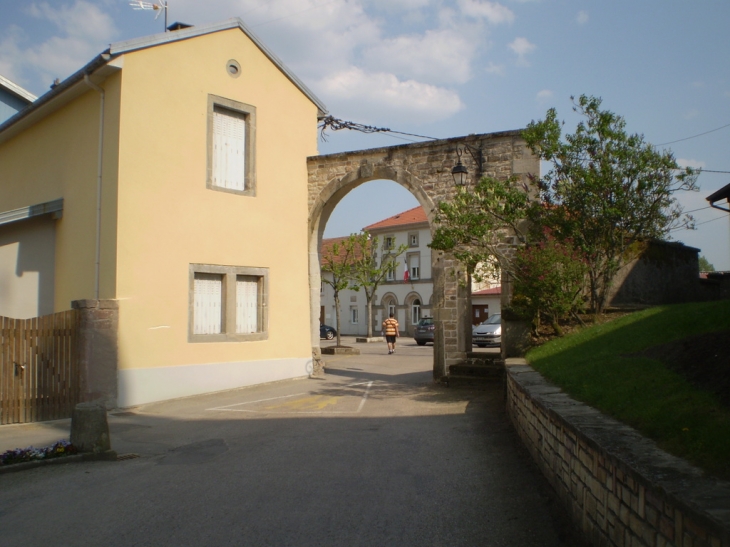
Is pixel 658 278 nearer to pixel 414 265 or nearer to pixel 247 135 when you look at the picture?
pixel 247 135

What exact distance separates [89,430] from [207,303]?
6.29m

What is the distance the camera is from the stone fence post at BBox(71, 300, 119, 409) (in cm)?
1098

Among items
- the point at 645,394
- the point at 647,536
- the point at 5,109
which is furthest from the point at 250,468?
the point at 5,109

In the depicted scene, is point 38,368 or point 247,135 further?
point 247,135

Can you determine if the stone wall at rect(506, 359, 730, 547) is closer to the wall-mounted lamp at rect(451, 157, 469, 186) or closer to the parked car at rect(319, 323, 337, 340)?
the wall-mounted lamp at rect(451, 157, 469, 186)

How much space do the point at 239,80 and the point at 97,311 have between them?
A: 6.40m

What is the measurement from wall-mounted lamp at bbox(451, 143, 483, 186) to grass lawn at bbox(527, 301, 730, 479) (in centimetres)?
542

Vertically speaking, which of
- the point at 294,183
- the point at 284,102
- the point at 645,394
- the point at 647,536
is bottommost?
the point at 647,536

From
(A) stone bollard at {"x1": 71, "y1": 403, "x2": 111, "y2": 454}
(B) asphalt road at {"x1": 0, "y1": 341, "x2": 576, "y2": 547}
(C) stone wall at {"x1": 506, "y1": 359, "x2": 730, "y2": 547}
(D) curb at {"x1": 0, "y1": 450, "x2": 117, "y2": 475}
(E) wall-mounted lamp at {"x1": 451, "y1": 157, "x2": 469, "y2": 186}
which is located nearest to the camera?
(C) stone wall at {"x1": 506, "y1": 359, "x2": 730, "y2": 547}

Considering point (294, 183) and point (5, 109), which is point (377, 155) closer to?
point (294, 183)

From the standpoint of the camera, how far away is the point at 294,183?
16.0 metres

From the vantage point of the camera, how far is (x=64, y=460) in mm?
7297

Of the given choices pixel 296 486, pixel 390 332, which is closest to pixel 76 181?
pixel 296 486

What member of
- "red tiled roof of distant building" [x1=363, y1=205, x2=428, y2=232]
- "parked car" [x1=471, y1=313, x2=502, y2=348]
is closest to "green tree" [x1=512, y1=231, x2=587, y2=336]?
"parked car" [x1=471, y1=313, x2=502, y2=348]
